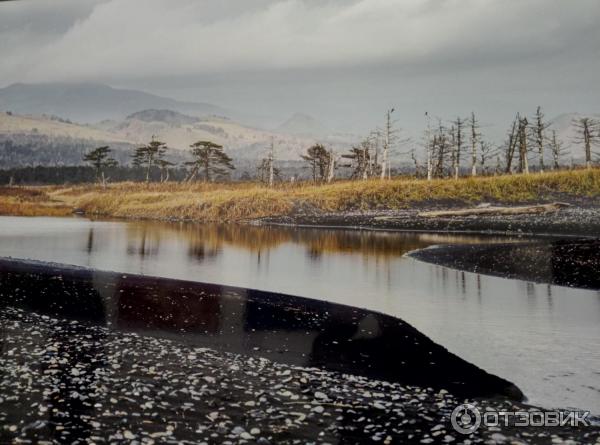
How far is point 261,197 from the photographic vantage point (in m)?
39.2

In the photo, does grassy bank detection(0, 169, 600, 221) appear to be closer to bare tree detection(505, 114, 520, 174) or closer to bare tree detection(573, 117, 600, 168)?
bare tree detection(505, 114, 520, 174)

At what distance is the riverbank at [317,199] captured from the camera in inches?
→ 1040

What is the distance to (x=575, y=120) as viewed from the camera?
14.2 metres

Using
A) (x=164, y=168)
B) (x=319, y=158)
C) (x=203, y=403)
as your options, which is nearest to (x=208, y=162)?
(x=164, y=168)

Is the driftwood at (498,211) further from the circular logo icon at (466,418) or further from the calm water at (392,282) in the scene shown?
the circular logo icon at (466,418)

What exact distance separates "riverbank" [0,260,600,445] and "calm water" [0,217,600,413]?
3.36 ft

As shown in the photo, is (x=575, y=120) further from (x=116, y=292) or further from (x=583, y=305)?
(x=116, y=292)

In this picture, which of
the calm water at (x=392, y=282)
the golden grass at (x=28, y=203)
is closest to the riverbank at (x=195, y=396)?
the calm water at (x=392, y=282)

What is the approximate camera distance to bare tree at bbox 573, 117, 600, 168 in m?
14.0

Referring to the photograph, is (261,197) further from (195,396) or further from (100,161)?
(195,396)

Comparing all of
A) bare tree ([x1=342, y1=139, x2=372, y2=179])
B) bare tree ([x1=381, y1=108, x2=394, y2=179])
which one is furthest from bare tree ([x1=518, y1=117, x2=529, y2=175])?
bare tree ([x1=342, y1=139, x2=372, y2=179])

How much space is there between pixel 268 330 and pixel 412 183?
90.3 feet

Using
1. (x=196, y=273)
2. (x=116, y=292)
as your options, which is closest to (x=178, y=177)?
(x=196, y=273)

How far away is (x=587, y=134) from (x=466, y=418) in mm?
12234
